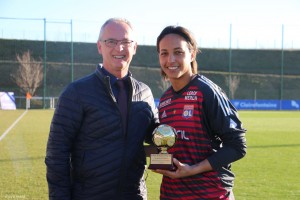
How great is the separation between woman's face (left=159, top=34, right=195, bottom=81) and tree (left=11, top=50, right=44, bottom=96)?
34.4m

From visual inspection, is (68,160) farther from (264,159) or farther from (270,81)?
(270,81)

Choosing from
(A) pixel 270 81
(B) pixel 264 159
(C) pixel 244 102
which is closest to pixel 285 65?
(A) pixel 270 81

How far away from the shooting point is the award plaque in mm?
2703

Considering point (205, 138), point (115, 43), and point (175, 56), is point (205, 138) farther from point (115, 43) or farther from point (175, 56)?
point (115, 43)

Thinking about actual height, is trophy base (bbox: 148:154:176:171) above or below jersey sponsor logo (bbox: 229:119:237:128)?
below

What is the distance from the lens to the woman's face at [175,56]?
2.92 m

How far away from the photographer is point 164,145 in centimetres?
276

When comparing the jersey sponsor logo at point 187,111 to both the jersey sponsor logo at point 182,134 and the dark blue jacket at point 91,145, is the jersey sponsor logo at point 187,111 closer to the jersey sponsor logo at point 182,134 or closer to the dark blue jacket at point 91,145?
the jersey sponsor logo at point 182,134

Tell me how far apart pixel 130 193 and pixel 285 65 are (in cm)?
5039

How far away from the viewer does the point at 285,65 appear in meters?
50.8

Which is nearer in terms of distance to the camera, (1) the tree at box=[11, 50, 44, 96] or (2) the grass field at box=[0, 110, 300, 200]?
(2) the grass field at box=[0, 110, 300, 200]

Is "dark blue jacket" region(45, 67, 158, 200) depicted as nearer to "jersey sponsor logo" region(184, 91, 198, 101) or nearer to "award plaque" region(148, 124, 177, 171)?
"award plaque" region(148, 124, 177, 171)

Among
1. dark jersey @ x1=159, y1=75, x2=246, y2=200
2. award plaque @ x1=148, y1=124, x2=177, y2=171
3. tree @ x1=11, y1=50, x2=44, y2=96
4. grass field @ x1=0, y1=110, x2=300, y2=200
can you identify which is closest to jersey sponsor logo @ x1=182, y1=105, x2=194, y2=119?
dark jersey @ x1=159, y1=75, x2=246, y2=200

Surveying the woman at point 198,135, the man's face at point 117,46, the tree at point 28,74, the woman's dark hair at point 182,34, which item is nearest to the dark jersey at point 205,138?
the woman at point 198,135
